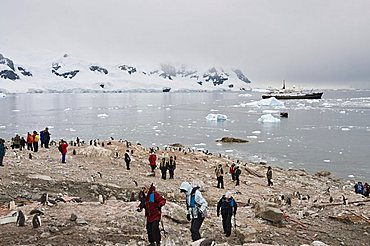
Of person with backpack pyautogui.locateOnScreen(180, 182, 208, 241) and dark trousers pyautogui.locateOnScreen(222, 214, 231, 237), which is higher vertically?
person with backpack pyautogui.locateOnScreen(180, 182, 208, 241)

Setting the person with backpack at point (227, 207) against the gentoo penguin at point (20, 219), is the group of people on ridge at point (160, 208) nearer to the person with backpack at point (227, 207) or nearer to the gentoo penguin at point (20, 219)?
the person with backpack at point (227, 207)

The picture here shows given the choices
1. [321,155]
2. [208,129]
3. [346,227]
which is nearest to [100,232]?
[346,227]

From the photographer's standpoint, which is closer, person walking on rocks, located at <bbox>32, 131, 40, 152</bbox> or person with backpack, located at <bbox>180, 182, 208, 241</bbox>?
person with backpack, located at <bbox>180, 182, 208, 241</bbox>

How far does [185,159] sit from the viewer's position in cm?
2594

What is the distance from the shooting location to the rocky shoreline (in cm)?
918

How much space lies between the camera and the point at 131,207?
35.7 feet

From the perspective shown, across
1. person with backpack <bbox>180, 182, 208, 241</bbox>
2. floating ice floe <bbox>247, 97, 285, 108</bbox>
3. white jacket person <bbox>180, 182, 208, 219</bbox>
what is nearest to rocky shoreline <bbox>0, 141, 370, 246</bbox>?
person with backpack <bbox>180, 182, 208, 241</bbox>

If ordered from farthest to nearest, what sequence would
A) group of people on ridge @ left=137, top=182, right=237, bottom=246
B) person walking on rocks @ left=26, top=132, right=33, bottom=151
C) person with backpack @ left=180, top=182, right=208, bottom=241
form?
Answer: person walking on rocks @ left=26, top=132, right=33, bottom=151, person with backpack @ left=180, top=182, right=208, bottom=241, group of people on ridge @ left=137, top=182, right=237, bottom=246

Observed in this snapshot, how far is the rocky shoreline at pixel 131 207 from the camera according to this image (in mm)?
9178

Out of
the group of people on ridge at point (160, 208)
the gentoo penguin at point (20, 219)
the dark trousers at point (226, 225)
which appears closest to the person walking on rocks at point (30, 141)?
the gentoo penguin at point (20, 219)

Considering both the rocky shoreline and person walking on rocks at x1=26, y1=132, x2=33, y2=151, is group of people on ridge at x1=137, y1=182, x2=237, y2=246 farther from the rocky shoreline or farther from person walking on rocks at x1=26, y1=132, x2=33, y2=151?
person walking on rocks at x1=26, y1=132, x2=33, y2=151

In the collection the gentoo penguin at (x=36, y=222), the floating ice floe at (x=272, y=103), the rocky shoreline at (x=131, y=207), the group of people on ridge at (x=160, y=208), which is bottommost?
the rocky shoreline at (x=131, y=207)

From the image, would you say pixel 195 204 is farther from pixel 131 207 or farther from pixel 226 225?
pixel 131 207

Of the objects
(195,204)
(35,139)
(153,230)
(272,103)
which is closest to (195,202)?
(195,204)
